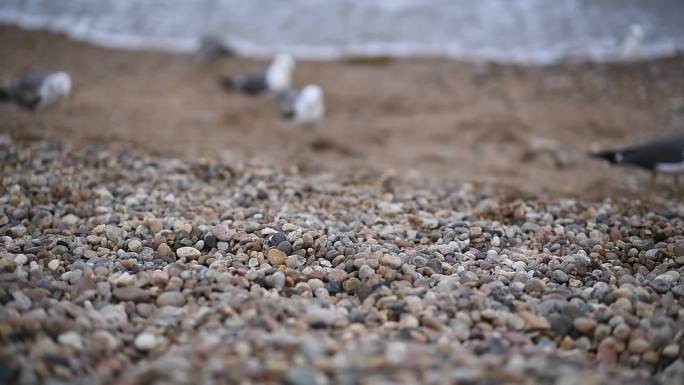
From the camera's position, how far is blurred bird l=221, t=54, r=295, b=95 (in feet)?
28.5

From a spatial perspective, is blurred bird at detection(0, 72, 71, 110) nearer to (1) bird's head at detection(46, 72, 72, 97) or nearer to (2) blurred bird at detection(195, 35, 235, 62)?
(1) bird's head at detection(46, 72, 72, 97)

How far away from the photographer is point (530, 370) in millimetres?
1944

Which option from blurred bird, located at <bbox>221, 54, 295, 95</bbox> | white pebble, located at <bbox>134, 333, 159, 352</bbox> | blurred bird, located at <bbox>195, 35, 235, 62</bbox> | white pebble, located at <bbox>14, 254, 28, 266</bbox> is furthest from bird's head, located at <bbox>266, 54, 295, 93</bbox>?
white pebble, located at <bbox>134, 333, 159, 352</bbox>

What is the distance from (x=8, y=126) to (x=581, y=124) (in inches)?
293

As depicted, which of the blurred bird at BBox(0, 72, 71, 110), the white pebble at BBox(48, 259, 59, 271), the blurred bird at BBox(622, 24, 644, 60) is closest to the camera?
the white pebble at BBox(48, 259, 59, 271)

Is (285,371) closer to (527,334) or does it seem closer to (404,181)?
(527,334)

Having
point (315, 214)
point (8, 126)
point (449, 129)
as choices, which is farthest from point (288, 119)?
point (315, 214)

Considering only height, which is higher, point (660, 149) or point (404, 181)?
point (660, 149)

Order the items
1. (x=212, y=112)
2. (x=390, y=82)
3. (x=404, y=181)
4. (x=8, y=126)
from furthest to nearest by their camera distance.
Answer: (x=390, y=82)
(x=212, y=112)
(x=8, y=126)
(x=404, y=181)

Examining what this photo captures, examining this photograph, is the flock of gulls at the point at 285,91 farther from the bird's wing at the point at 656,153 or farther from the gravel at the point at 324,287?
the bird's wing at the point at 656,153

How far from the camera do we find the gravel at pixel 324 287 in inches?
78.3

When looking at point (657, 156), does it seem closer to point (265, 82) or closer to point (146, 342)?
point (146, 342)

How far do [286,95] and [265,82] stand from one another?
1103 millimetres

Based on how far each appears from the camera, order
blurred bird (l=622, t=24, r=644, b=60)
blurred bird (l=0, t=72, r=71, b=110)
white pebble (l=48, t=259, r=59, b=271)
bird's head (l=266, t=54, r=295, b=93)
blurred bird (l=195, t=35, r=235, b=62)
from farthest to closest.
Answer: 1. blurred bird (l=195, t=35, r=235, b=62)
2. blurred bird (l=622, t=24, r=644, b=60)
3. bird's head (l=266, t=54, r=295, b=93)
4. blurred bird (l=0, t=72, r=71, b=110)
5. white pebble (l=48, t=259, r=59, b=271)
